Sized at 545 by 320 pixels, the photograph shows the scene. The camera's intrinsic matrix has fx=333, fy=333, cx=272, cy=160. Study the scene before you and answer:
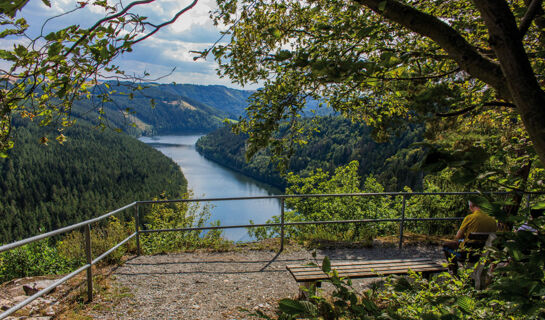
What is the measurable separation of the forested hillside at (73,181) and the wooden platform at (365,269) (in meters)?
59.6

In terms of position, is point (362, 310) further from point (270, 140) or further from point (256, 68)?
point (256, 68)

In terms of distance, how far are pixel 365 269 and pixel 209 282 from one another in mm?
2059

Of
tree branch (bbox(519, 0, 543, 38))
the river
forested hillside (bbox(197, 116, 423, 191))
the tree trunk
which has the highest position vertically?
tree branch (bbox(519, 0, 543, 38))

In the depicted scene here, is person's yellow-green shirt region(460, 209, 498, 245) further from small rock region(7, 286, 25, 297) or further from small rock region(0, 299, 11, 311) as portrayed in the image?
small rock region(7, 286, 25, 297)

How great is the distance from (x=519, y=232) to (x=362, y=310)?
22.5 inches

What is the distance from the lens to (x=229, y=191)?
7375cm

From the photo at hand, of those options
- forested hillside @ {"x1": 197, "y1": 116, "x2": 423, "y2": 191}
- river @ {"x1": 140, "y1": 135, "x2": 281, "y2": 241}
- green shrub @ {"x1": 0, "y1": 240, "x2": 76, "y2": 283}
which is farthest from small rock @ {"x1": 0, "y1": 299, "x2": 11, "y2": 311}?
forested hillside @ {"x1": 197, "y1": 116, "x2": 423, "y2": 191}

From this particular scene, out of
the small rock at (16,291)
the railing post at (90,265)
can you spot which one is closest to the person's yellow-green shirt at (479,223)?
the railing post at (90,265)

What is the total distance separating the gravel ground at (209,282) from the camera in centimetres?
369

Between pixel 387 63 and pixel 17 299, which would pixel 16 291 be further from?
pixel 387 63

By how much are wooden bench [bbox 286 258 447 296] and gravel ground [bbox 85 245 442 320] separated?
0.48 m

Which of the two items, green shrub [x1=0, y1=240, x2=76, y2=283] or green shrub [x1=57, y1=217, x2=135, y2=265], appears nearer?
green shrub [x1=0, y1=240, x2=76, y2=283]

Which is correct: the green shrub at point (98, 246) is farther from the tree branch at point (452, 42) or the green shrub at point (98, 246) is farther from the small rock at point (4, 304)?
the tree branch at point (452, 42)

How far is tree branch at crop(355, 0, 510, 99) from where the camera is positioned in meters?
1.33
